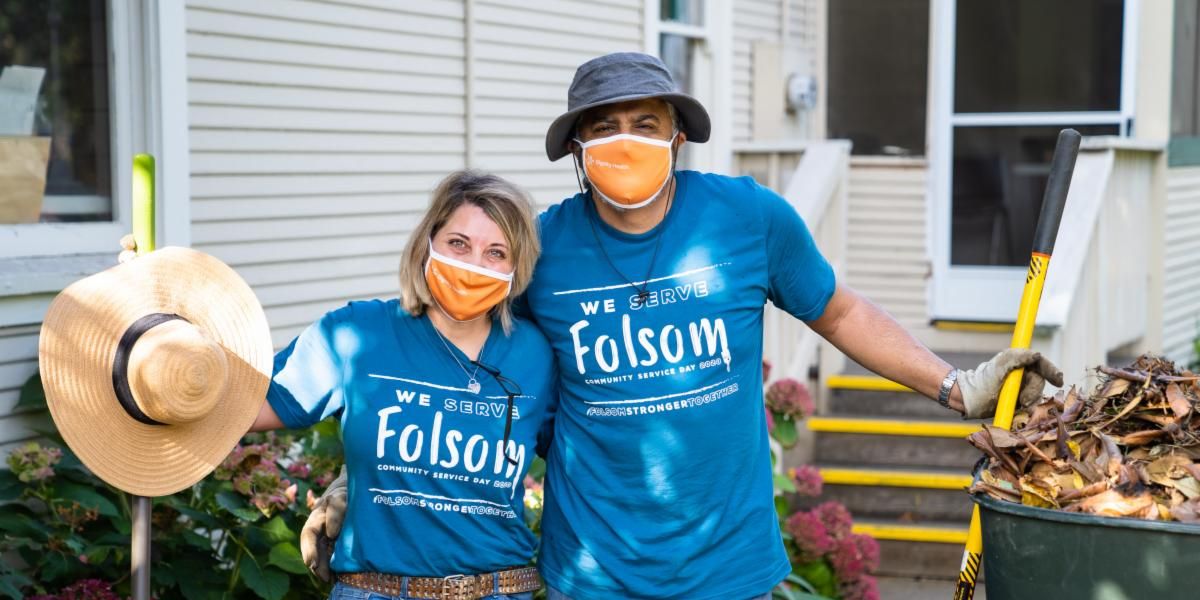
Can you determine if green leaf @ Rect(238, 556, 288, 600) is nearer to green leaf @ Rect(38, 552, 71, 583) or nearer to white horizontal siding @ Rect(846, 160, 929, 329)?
green leaf @ Rect(38, 552, 71, 583)

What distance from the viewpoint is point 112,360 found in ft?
9.05

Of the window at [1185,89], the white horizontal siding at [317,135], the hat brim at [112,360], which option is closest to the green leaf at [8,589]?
the hat brim at [112,360]

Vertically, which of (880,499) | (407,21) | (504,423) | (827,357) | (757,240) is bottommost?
(880,499)

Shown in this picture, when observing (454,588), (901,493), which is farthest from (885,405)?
(454,588)

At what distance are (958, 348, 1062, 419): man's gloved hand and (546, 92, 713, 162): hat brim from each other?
0.83m

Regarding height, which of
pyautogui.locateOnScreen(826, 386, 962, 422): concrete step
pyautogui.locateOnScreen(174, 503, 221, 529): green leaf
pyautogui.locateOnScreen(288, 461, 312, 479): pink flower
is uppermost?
pyautogui.locateOnScreen(288, 461, 312, 479): pink flower

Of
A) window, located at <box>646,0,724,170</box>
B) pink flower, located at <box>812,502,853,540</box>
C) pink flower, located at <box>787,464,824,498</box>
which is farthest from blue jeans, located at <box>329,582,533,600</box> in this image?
window, located at <box>646,0,724,170</box>

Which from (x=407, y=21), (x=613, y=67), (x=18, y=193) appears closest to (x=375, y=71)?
(x=407, y=21)

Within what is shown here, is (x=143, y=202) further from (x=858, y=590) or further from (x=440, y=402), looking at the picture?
(x=858, y=590)

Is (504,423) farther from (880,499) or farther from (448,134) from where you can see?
(880,499)

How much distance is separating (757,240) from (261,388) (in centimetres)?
112

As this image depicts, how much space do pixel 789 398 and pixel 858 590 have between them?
2.76 ft

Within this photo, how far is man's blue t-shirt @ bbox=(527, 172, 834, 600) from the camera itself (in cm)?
302

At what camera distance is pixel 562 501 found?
122 inches
